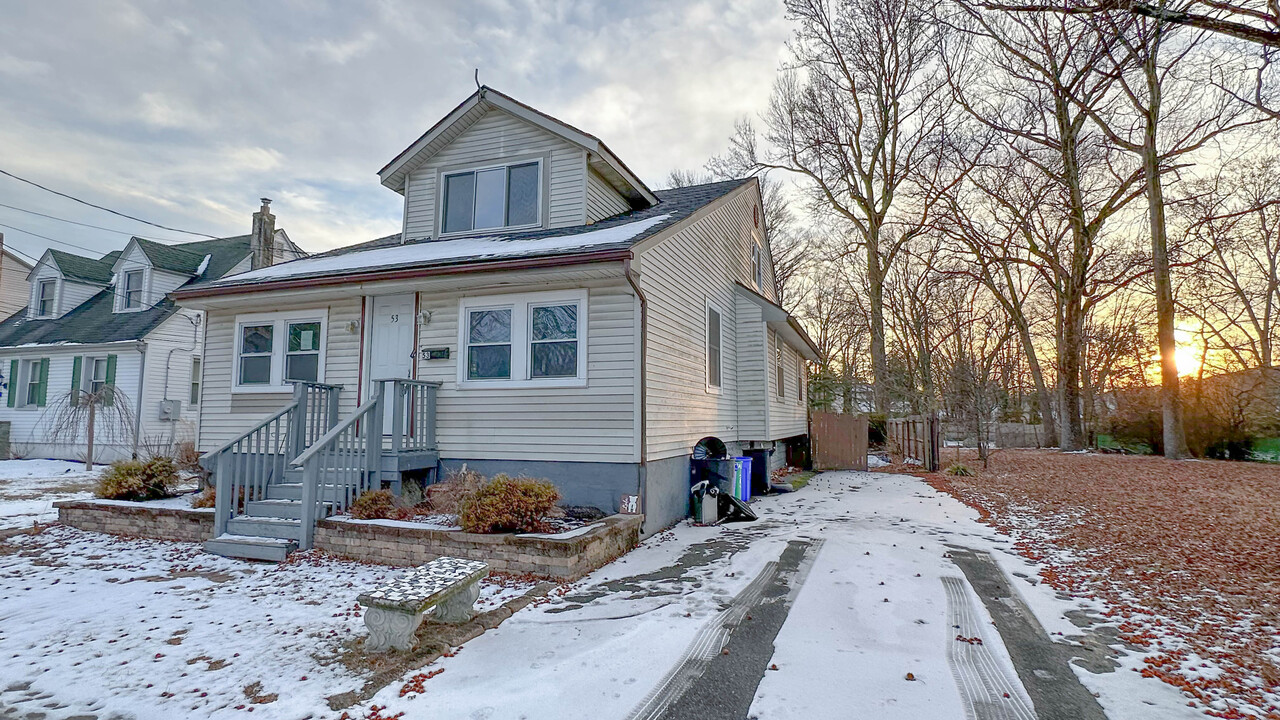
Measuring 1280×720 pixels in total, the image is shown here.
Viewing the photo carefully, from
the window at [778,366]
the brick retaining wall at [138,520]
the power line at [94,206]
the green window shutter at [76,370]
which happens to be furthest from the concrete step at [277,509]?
the green window shutter at [76,370]

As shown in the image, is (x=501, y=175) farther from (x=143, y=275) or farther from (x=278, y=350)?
(x=143, y=275)

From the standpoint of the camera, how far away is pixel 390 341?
347 inches

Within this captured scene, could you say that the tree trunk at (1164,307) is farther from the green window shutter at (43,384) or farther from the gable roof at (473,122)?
the green window shutter at (43,384)

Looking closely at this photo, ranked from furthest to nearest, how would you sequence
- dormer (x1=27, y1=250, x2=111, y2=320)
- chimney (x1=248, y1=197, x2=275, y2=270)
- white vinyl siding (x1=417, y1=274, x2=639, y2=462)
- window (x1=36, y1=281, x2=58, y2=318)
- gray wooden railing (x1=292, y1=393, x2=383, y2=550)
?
1. window (x1=36, y1=281, x2=58, y2=318)
2. dormer (x1=27, y1=250, x2=111, y2=320)
3. chimney (x1=248, y1=197, x2=275, y2=270)
4. white vinyl siding (x1=417, y1=274, x2=639, y2=462)
5. gray wooden railing (x1=292, y1=393, x2=383, y2=550)

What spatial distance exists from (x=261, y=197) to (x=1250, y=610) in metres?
23.8

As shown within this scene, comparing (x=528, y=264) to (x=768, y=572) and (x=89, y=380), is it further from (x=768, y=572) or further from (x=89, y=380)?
(x=89, y=380)

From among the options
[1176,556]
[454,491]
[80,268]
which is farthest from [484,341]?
[80,268]

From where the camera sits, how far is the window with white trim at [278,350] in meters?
9.22

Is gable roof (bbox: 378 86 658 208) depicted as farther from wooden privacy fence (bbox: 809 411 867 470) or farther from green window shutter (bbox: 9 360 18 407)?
green window shutter (bbox: 9 360 18 407)

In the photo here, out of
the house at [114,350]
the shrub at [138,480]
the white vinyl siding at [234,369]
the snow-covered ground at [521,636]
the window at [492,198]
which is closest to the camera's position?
the snow-covered ground at [521,636]

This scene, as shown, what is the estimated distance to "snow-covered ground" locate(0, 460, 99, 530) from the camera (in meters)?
9.05

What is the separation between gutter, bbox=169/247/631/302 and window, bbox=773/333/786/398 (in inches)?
303

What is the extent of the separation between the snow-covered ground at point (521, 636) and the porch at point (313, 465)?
0.41 meters

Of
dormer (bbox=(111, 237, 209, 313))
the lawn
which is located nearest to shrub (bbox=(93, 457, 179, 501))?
the lawn
